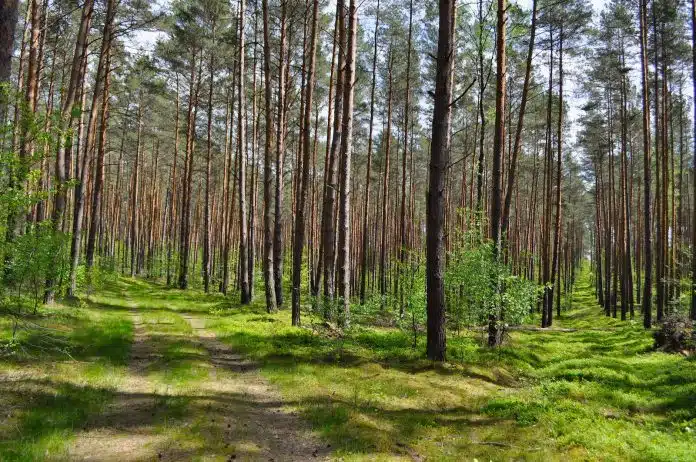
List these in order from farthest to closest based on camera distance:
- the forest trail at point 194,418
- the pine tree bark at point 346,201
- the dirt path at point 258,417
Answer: the pine tree bark at point 346,201, the dirt path at point 258,417, the forest trail at point 194,418

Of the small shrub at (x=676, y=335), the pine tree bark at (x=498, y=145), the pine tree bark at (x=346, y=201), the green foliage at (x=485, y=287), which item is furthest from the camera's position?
the small shrub at (x=676, y=335)

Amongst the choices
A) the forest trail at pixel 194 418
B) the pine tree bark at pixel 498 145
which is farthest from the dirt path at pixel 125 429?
the pine tree bark at pixel 498 145

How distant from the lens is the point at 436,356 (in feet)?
30.8

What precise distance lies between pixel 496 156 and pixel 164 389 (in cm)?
1035

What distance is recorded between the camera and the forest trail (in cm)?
529

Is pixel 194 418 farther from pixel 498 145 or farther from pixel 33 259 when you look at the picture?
pixel 498 145

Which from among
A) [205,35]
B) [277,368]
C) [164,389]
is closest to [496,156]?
[277,368]

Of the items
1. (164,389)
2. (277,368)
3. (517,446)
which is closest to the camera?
(517,446)

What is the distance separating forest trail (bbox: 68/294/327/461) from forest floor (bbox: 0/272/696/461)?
1.1 inches

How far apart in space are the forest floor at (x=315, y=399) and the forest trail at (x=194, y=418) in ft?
0.10

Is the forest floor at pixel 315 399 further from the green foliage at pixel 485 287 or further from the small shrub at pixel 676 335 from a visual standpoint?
the small shrub at pixel 676 335

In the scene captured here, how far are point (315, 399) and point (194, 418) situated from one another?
1.92 m

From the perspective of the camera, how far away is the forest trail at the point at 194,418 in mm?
5293

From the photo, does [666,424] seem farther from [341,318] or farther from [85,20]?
[85,20]
